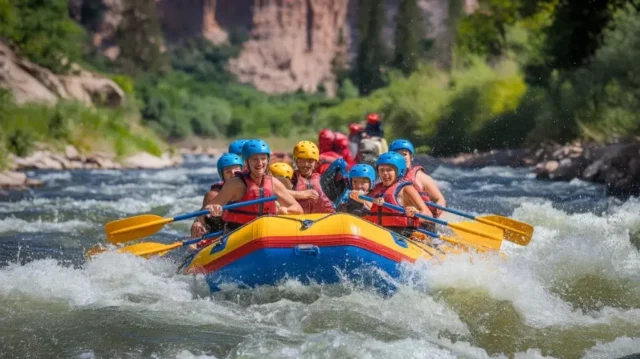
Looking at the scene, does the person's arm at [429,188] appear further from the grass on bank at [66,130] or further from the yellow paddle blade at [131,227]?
the grass on bank at [66,130]

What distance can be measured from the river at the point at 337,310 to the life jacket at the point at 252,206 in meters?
0.61

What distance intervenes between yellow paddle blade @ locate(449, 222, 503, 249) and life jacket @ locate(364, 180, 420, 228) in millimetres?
440

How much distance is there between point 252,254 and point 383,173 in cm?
166

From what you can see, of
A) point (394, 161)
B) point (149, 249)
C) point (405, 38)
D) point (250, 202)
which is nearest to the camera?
point (250, 202)

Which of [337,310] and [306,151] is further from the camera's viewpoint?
[306,151]

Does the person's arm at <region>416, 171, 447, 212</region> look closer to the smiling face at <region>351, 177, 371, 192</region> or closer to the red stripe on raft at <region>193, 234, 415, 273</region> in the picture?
the smiling face at <region>351, 177, 371, 192</region>

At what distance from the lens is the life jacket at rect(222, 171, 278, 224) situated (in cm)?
747

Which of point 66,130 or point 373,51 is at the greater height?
point 373,51

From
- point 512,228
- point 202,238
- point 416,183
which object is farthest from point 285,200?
point 512,228

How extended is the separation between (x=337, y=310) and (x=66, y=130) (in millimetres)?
20950

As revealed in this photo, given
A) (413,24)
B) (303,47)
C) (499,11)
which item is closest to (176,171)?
(499,11)

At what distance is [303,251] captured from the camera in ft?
21.7

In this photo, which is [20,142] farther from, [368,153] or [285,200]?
[285,200]

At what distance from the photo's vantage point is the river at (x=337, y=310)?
5.62m
